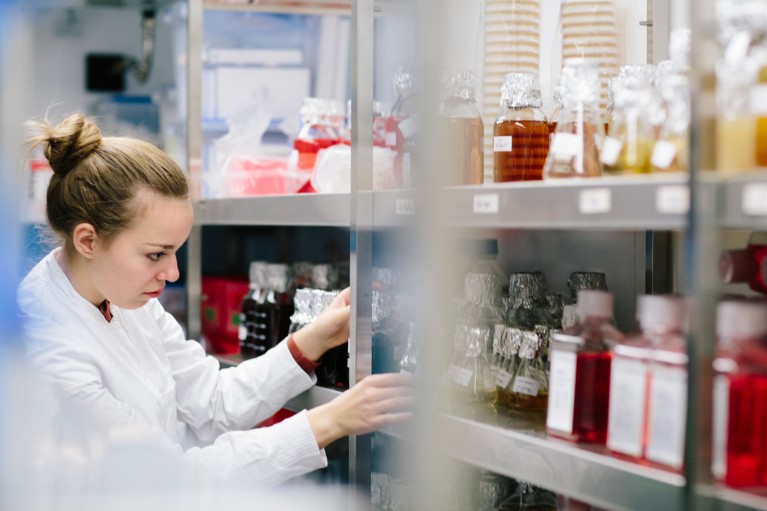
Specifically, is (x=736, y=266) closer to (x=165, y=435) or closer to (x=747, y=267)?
(x=747, y=267)

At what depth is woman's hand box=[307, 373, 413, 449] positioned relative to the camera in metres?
1.34

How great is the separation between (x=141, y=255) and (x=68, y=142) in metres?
0.25

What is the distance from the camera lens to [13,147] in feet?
3.29

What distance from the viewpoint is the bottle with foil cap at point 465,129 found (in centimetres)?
136

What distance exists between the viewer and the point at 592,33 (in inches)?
60.8

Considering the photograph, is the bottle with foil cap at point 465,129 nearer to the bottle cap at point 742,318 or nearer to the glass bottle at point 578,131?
the glass bottle at point 578,131

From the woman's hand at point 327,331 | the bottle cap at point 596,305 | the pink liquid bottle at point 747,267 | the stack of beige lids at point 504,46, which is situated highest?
the stack of beige lids at point 504,46

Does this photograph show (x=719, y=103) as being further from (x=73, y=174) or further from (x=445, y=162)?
(x=73, y=174)

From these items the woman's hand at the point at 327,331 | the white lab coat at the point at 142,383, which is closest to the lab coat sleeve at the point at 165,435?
the white lab coat at the point at 142,383

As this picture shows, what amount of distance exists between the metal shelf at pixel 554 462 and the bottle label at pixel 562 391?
0.09 ft

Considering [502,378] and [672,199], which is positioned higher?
[672,199]

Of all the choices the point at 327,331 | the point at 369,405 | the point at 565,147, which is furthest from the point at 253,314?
the point at 565,147

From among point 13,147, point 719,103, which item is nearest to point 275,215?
point 13,147

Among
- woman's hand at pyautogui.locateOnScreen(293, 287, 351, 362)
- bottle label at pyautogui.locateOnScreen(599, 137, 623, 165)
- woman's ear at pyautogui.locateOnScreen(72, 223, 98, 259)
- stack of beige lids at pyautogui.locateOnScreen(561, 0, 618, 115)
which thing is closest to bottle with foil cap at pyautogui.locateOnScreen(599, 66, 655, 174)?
bottle label at pyautogui.locateOnScreen(599, 137, 623, 165)
